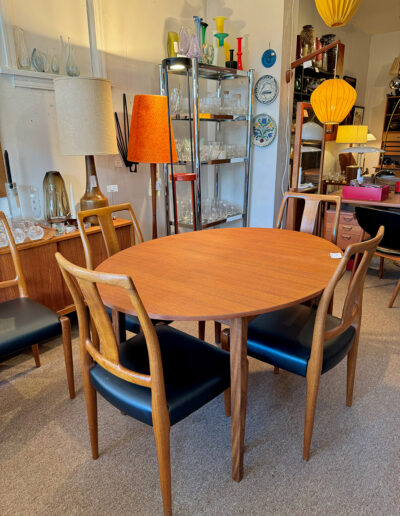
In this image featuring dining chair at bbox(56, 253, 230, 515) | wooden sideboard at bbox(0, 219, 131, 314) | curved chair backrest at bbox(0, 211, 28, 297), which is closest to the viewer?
dining chair at bbox(56, 253, 230, 515)

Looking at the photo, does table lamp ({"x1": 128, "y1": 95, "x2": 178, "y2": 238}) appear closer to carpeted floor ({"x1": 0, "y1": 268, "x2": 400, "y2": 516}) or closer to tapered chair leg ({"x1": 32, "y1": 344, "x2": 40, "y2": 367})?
tapered chair leg ({"x1": 32, "y1": 344, "x2": 40, "y2": 367})

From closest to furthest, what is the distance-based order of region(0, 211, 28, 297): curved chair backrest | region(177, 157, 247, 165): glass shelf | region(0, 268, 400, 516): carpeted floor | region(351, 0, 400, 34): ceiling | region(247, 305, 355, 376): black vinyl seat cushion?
region(0, 268, 400, 516): carpeted floor
region(247, 305, 355, 376): black vinyl seat cushion
region(0, 211, 28, 297): curved chair backrest
region(177, 157, 247, 165): glass shelf
region(351, 0, 400, 34): ceiling

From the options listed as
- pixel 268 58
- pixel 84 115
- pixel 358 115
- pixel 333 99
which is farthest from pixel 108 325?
pixel 358 115

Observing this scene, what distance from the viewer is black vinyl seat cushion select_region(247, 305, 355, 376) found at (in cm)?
145

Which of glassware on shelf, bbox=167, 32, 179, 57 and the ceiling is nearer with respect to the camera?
glassware on shelf, bbox=167, 32, 179, 57

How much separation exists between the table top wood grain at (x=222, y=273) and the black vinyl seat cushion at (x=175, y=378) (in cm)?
26

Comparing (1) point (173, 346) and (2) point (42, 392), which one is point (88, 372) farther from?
(2) point (42, 392)

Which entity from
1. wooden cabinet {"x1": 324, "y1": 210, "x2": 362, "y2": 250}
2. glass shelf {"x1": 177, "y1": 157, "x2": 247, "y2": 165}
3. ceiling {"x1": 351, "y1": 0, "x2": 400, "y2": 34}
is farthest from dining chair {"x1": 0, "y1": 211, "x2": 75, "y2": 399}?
ceiling {"x1": 351, "y1": 0, "x2": 400, "y2": 34}

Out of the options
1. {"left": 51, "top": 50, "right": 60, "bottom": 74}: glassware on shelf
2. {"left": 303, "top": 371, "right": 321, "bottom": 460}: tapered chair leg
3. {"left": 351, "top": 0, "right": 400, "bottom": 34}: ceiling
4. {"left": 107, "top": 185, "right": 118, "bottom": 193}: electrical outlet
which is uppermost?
{"left": 351, "top": 0, "right": 400, "bottom": 34}: ceiling

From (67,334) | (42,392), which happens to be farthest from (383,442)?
(42,392)

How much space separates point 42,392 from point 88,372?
74cm

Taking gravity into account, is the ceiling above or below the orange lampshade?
above

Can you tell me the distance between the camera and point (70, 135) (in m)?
2.28

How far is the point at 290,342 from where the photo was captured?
1.50 meters
